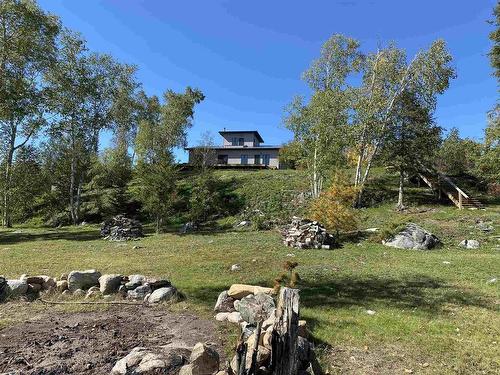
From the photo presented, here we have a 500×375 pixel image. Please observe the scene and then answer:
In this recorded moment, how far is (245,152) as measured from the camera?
6744cm

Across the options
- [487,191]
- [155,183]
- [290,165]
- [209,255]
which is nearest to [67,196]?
[155,183]

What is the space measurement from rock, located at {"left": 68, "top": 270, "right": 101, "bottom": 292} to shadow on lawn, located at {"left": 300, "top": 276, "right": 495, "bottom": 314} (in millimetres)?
6219

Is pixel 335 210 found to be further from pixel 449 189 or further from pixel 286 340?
pixel 286 340

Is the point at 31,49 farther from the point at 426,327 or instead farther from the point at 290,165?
the point at 290,165

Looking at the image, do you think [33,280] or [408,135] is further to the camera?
[408,135]

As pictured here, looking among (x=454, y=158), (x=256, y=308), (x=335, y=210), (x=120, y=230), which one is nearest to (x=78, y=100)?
(x=120, y=230)

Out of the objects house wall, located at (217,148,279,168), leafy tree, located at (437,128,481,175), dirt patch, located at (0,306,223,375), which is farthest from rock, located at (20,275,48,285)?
house wall, located at (217,148,279,168)

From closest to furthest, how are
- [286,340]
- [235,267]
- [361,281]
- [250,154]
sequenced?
[286,340] < [361,281] < [235,267] < [250,154]

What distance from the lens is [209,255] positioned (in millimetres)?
17453

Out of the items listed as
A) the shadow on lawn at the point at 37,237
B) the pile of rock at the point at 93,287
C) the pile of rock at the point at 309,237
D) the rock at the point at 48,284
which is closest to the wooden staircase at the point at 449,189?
the pile of rock at the point at 309,237

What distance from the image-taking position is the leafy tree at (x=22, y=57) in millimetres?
22281

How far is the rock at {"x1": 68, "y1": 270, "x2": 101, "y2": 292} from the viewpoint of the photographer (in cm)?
1102

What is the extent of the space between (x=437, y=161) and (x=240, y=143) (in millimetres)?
35229

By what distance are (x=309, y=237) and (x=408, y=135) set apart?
1690 centimetres
